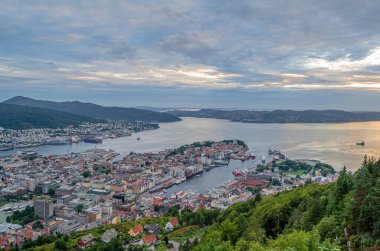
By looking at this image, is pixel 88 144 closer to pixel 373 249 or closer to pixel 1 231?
pixel 1 231

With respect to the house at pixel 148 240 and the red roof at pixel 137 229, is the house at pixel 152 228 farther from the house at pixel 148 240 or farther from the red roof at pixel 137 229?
the house at pixel 148 240

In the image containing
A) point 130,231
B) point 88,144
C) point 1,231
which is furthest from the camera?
point 88,144

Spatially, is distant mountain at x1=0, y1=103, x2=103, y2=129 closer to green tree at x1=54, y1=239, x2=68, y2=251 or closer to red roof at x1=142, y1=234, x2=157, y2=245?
green tree at x1=54, y1=239, x2=68, y2=251

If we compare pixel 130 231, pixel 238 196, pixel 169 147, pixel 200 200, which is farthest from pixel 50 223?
pixel 169 147

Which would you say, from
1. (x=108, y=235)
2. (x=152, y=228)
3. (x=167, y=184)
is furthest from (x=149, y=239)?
(x=167, y=184)

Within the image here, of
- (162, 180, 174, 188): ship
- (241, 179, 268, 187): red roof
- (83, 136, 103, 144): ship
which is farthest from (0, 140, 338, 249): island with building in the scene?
(83, 136, 103, 144): ship

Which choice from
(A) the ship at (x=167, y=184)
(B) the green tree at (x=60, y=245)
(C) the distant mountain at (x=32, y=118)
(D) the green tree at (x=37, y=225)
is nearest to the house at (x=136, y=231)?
(B) the green tree at (x=60, y=245)
